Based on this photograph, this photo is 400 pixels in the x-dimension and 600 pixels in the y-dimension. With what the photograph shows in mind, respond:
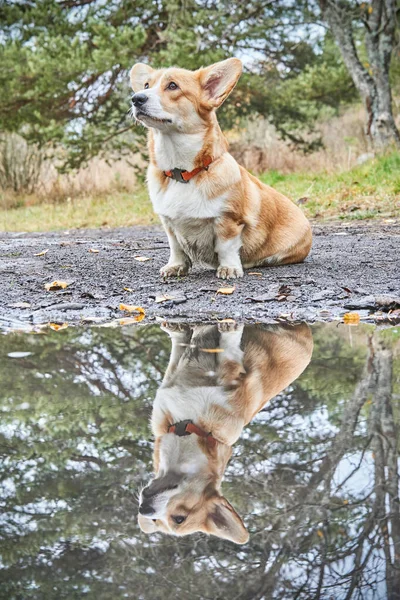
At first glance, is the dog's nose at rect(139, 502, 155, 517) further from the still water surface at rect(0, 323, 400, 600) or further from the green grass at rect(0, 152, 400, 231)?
the green grass at rect(0, 152, 400, 231)

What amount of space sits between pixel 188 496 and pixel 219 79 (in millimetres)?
2915

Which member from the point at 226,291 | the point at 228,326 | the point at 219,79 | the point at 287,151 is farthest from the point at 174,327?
the point at 287,151

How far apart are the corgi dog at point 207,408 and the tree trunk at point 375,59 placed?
358 inches

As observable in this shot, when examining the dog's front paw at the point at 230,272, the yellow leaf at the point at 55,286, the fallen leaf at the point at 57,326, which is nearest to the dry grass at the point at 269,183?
the dog's front paw at the point at 230,272

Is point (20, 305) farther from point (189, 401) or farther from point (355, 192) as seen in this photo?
point (355, 192)

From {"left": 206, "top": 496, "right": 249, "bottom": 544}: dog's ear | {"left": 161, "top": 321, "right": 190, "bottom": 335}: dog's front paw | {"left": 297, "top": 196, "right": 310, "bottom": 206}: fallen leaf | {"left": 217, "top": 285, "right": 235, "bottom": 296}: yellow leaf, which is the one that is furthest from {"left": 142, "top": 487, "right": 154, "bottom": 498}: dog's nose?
{"left": 297, "top": 196, "right": 310, "bottom": 206}: fallen leaf

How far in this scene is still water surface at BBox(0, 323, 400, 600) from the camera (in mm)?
1099

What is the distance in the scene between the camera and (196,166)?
3.86 meters

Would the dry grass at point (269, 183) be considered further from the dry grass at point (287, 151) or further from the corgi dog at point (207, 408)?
the corgi dog at point (207, 408)

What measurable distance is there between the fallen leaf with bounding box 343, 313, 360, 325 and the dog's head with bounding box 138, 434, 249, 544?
1.50 m

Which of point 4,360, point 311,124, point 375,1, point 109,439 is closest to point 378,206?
point 375,1

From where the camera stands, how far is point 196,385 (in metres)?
2.09

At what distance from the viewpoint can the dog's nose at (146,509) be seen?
1297 mm

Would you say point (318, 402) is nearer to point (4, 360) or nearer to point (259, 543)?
point (259, 543)
